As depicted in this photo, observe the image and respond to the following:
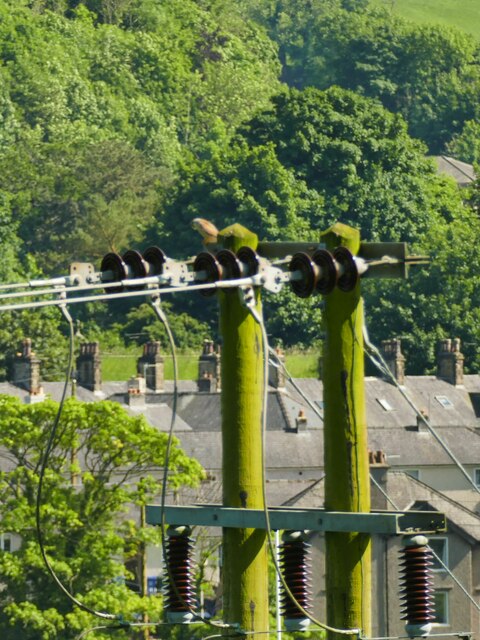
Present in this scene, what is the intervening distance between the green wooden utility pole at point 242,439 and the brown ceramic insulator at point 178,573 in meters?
0.39

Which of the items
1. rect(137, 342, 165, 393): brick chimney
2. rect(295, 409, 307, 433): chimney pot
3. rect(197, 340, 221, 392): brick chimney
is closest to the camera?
rect(295, 409, 307, 433): chimney pot

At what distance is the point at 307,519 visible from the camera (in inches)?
933

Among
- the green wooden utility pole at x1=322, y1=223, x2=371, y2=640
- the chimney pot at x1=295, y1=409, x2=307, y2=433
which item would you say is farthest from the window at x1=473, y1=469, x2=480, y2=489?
the green wooden utility pole at x1=322, y1=223, x2=371, y2=640

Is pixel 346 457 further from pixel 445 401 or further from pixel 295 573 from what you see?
pixel 445 401

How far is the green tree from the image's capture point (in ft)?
250

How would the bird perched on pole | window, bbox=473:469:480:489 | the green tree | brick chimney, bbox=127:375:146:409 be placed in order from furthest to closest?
brick chimney, bbox=127:375:146:409
window, bbox=473:469:480:489
the green tree
the bird perched on pole

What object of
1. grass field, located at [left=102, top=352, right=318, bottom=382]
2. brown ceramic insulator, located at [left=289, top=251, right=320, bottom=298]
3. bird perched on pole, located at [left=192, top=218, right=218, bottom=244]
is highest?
grass field, located at [left=102, top=352, right=318, bottom=382]

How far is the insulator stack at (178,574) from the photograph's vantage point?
80.0 feet

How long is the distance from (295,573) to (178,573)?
111 cm

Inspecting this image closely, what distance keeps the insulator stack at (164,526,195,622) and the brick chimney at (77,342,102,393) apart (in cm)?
8465

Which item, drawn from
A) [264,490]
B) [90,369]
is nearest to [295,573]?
[264,490]

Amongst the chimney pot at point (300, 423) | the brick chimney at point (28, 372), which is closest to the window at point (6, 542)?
the brick chimney at point (28, 372)

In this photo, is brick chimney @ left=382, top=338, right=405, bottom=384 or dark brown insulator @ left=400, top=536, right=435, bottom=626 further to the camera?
brick chimney @ left=382, top=338, right=405, bottom=384

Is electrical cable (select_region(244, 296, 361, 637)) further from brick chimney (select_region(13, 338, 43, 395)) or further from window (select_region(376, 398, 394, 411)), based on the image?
window (select_region(376, 398, 394, 411))
